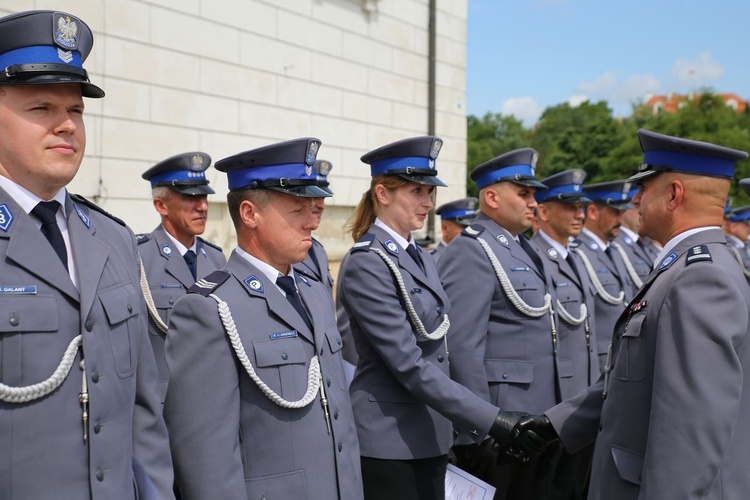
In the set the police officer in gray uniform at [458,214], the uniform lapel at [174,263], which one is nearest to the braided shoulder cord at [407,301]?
the uniform lapel at [174,263]

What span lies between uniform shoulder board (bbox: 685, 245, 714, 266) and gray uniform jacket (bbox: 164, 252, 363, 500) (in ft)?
4.35

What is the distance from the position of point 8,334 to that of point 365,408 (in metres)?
2.01

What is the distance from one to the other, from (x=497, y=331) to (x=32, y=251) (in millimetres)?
2805

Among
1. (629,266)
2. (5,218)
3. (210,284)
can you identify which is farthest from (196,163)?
(629,266)

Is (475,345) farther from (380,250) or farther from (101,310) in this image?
(101,310)

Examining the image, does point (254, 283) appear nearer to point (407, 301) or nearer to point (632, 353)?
point (407, 301)

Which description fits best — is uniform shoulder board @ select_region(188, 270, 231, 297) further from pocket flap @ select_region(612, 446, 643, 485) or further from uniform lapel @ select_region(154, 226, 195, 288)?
uniform lapel @ select_region(154, 226, 195, 288)

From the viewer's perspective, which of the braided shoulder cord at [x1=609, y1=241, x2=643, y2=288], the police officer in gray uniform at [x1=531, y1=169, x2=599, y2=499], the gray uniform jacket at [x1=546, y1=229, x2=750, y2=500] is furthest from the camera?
the braided shoulder cord at [x1=609, y1=241, x2=643, y2=288]

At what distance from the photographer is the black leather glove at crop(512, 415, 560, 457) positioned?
11.3 feet

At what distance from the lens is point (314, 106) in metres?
10.4

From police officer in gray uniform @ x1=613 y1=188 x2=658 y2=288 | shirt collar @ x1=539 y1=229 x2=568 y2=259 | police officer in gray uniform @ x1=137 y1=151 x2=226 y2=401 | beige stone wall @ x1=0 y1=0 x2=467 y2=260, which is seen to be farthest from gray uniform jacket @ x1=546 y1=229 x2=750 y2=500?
beige stone wall @ x1=0 y1=0 x2=467 y2=260

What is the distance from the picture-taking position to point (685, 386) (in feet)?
7.73

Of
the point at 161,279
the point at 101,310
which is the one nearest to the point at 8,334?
the point at 101,310

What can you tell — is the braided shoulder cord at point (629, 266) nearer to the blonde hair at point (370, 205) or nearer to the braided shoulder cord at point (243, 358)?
the blonde hair at point (370, 205)
